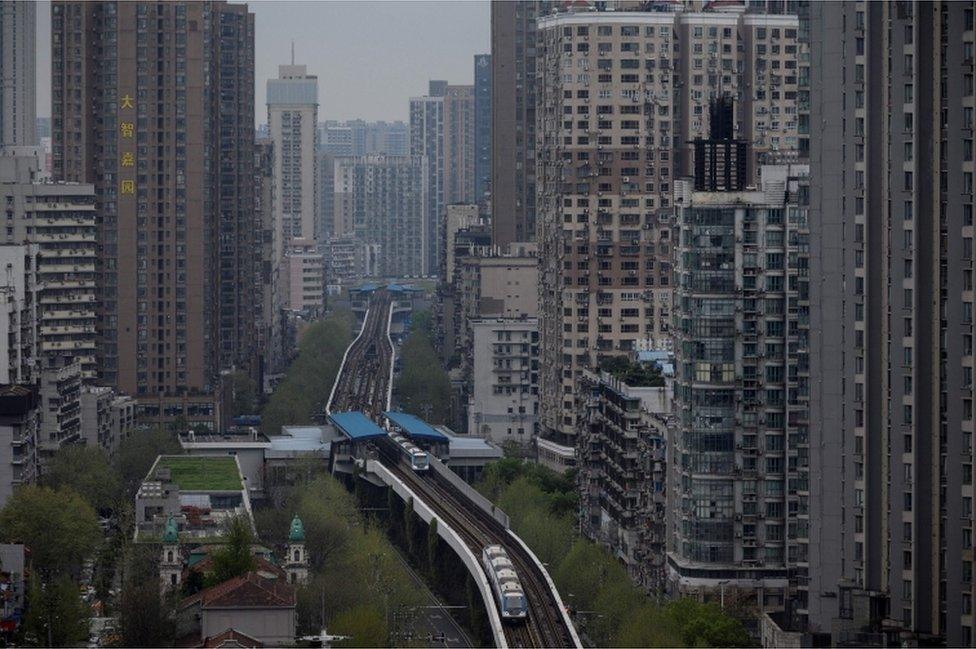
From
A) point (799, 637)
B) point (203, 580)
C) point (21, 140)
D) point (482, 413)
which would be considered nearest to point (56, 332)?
point (482, 413)

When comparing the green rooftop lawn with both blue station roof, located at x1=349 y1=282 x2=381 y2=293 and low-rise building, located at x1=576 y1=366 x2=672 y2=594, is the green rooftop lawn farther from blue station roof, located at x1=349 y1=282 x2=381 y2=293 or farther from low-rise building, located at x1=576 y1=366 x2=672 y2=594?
blue station roof, located at x1=349 y1=282 x2=381 y2=293

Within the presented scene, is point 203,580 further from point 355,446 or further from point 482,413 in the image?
point 482,413

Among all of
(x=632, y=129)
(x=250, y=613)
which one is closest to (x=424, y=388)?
(x=632, y=129)

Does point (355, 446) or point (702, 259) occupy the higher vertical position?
point (702, 259)

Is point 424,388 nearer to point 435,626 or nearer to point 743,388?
point 435,626

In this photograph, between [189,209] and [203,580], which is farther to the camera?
[189,209]

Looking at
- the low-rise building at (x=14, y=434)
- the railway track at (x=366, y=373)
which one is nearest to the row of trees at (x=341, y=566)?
the low-rise building at (x=14, y=434)
